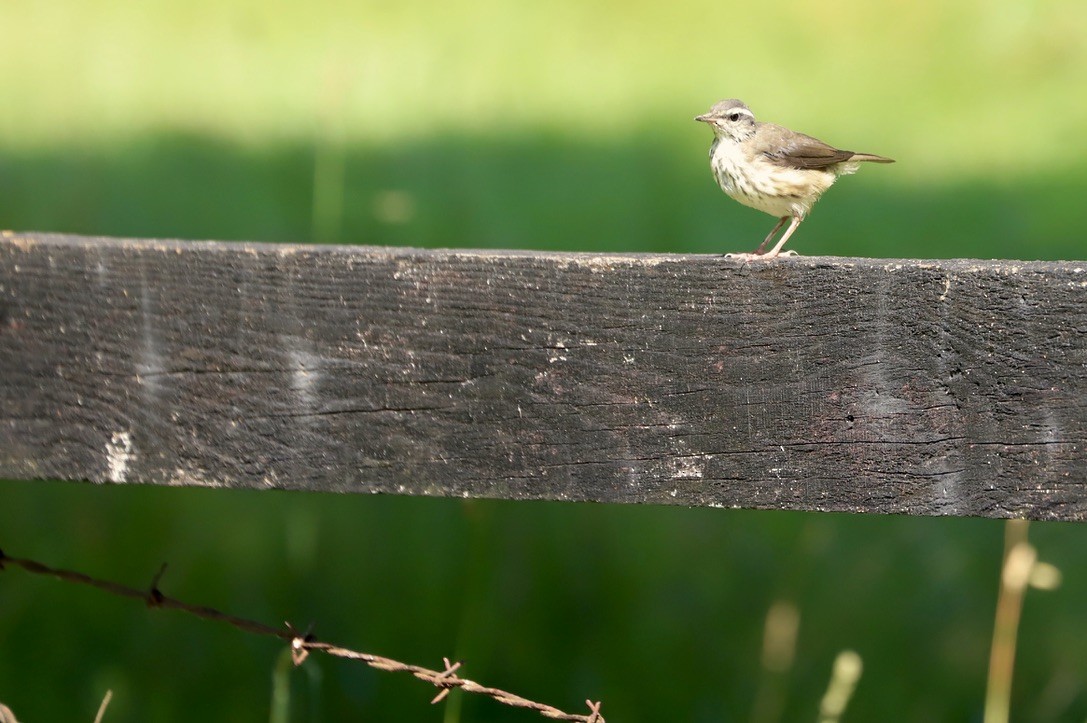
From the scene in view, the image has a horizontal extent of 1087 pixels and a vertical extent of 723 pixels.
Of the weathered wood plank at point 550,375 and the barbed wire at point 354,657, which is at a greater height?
the weathered wood plank at point 550,375

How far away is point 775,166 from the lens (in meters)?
3.31

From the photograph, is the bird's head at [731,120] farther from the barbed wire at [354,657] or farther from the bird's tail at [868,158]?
the barbed wire at [354,657]

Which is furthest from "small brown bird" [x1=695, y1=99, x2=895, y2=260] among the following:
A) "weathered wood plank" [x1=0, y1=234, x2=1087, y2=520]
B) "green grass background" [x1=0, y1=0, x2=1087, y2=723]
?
"weathered wood plank" [x1=0, y1=234, x2=1087, y2=520]

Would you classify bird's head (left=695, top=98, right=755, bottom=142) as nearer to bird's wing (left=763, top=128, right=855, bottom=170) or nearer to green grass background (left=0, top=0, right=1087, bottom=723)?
bird's wing (left=763, top=128, right=855, bottom=170)

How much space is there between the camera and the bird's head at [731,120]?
3504 mm

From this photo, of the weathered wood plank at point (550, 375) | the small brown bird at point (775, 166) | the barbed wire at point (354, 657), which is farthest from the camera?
the small brown bird at point (775, 166)

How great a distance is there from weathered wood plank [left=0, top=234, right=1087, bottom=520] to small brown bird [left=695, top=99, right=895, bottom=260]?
1523 mm

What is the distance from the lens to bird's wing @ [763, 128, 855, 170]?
337cm

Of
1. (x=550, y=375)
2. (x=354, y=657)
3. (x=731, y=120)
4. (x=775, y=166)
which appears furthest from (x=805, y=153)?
(x=354, y=657)

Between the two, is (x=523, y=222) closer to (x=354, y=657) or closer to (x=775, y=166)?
(x=775, y=166)

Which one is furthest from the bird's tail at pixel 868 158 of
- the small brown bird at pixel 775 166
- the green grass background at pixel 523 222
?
the green grass background at pixel 523 222

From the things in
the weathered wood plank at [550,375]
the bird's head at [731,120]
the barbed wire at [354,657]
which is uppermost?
the bird's head at [731,120]

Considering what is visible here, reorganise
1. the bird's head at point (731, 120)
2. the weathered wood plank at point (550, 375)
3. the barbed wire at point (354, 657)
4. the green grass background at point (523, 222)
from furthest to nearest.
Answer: the green grass background at point (523, 222)
the bird's head at point (731, 120)
the barbed wire at point (354, 657)
the weathered wood plank at point (550, 375)

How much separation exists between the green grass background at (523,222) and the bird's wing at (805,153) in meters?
1.26
